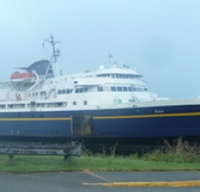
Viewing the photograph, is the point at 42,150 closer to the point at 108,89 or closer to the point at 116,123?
the point at 116,123

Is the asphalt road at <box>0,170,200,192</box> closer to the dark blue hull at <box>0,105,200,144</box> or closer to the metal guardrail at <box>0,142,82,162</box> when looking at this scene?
the metal guardrail at <box>0,142,82,162</box>

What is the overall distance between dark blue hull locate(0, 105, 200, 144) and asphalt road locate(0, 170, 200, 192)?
506 inches

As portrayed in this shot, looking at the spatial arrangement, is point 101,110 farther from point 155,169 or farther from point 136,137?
point 155,169

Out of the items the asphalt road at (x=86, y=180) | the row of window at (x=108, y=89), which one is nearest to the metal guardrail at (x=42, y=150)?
the asphalt road at (x=86, y=180)

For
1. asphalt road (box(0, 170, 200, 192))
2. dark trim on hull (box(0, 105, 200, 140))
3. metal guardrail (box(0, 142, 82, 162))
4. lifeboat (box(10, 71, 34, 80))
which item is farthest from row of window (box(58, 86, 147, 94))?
asphalt road (box(0, 170, 200, 192))

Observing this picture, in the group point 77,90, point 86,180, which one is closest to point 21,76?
point 77,90

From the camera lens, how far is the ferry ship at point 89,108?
22.2 meters

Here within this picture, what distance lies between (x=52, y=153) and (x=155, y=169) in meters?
2.54

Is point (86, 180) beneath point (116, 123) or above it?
beneath

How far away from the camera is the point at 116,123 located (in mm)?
23562

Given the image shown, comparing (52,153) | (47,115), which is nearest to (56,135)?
(47,115)

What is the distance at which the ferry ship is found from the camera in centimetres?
2222

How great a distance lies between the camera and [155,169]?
31.2 feet

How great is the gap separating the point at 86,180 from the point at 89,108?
17.3m
